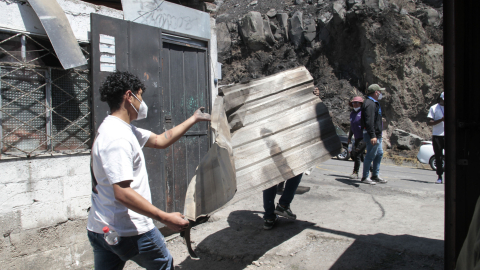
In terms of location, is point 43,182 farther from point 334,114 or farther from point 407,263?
point 334,114

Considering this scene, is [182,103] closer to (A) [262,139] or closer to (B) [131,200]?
(A) [262,139]

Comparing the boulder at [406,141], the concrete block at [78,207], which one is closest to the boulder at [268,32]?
the boulder at [406,141]

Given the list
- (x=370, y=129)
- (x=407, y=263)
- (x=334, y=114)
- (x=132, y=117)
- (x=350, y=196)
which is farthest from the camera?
(x=334, y=114)

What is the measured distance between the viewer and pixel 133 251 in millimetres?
1945

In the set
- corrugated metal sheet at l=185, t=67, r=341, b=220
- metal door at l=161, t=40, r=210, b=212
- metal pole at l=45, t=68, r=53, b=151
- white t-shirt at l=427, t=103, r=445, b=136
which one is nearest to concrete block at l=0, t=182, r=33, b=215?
metal pole at l=45, t=68, r=53, b=151

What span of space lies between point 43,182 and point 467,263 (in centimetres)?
365

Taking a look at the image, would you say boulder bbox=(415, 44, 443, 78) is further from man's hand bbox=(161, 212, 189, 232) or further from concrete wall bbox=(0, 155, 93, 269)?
man's hand bbox=(161, 212, 189, 232)

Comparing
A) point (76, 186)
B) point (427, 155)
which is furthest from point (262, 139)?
point (427, 155)

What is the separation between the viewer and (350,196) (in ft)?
16.3

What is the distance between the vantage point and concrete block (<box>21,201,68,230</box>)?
321 centimetres

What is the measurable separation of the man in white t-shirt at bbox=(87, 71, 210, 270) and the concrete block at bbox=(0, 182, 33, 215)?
172 cm

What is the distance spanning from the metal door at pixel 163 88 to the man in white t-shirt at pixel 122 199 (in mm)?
1663

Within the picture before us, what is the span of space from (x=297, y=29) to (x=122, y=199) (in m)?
23.0

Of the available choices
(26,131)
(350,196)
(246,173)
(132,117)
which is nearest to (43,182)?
(26,131)
